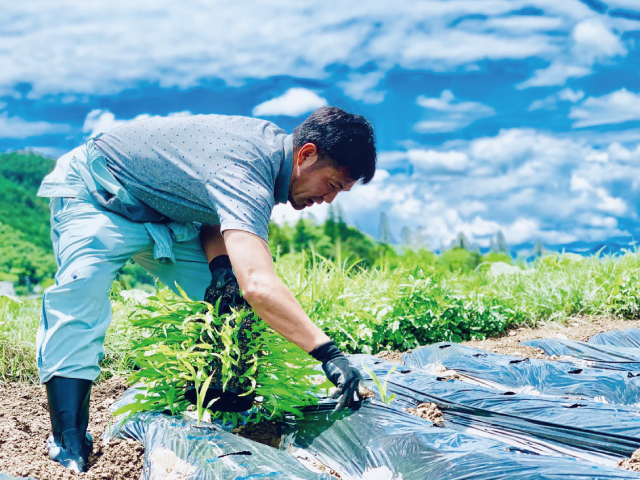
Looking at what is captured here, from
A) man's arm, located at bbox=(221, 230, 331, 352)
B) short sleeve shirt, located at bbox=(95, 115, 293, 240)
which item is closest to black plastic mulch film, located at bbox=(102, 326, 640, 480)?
man's arm, located at bbox=(221, 230, 331, 352)

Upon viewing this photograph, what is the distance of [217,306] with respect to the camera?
205cm

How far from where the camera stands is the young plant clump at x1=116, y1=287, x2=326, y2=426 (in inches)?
77.1

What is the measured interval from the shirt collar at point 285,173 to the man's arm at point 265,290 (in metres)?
0.39

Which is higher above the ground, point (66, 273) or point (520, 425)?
point (66, 273)

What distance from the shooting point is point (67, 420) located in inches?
78.9

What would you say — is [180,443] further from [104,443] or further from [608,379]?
[608,379]

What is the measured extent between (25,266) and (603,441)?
1050cm

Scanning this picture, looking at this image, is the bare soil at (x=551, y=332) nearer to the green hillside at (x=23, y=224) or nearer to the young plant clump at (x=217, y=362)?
the young plant clump at (x=217, y=362)

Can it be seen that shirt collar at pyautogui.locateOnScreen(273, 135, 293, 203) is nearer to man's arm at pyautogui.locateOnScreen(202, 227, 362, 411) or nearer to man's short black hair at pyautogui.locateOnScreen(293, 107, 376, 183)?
man's short black hair at pyautogui.locateOnScreen(293, 107, 376, 183)

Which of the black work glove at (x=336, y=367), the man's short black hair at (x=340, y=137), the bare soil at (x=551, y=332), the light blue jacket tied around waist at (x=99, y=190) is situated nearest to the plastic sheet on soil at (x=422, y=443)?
the black work glove at (x=336, y=367)

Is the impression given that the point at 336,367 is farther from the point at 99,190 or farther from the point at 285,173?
the point at 99,190

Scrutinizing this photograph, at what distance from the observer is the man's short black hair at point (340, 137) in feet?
6.83

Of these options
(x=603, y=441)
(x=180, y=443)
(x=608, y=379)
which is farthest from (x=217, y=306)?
(x=608, y=379)

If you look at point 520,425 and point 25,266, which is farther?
point 25,266
